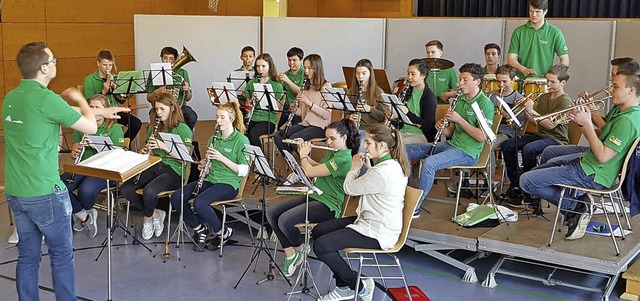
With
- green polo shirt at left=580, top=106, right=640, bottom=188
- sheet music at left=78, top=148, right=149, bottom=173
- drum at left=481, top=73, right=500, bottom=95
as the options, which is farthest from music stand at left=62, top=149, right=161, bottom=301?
drum at left=481, top=73, right=500, bottom=95

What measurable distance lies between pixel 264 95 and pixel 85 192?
1.83 metres

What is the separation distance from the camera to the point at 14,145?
436 cm

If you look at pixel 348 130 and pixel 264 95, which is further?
pixel 264 95

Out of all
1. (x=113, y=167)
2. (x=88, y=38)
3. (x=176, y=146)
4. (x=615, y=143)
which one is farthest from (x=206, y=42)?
(x=615, y=143)

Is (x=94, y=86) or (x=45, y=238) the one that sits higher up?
(x=94, y=86)

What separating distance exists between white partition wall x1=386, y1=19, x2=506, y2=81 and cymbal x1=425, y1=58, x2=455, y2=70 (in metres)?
2.46

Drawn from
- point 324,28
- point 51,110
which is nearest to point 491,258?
point 51,110

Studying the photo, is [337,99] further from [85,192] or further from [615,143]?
[615,143]

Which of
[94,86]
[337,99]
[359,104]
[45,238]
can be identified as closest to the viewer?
[45,238]

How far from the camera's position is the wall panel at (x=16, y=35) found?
1063 centimetres

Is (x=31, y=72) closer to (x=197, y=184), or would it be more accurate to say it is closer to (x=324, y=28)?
(x=197, y=184)

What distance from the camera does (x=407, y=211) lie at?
5.09 metres

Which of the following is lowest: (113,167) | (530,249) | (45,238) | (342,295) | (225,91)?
(342,295)

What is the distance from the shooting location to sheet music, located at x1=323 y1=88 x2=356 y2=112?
7.05m
